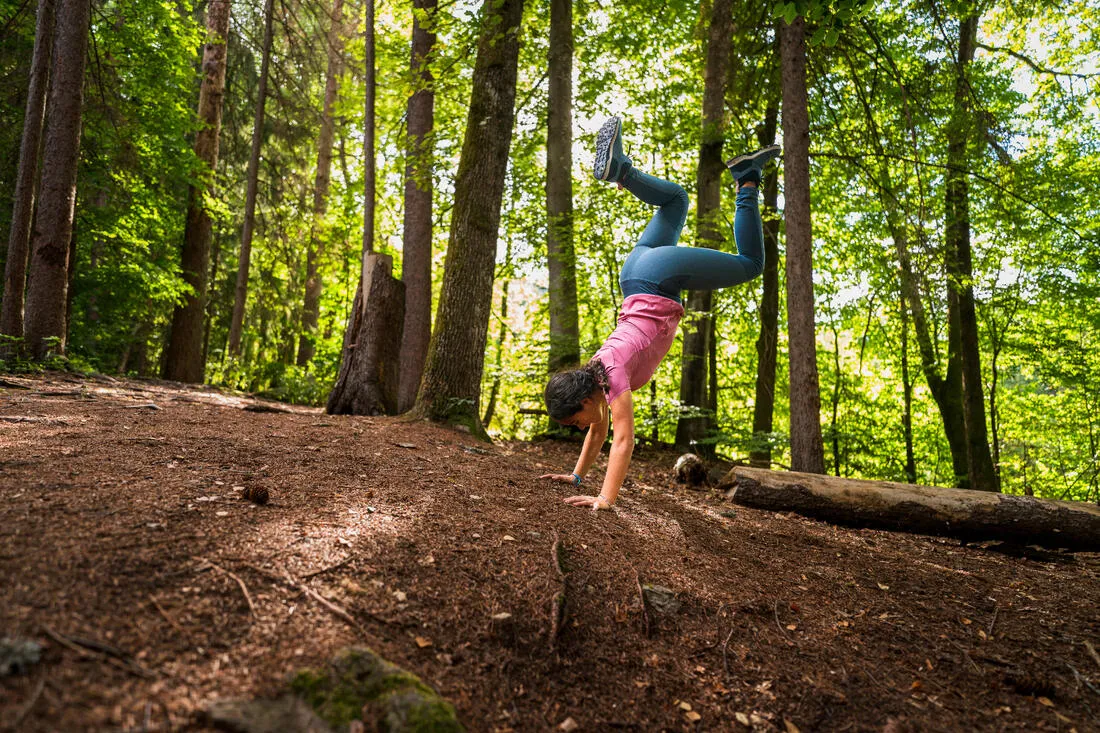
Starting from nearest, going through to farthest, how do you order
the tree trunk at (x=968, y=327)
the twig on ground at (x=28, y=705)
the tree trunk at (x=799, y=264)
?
the twig on ground at (x=28, y=705)
the tree trunk at (x=799, y=264)
the tree trunk at (x=968, y=327)

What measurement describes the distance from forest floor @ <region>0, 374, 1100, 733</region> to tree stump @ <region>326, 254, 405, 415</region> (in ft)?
9.41

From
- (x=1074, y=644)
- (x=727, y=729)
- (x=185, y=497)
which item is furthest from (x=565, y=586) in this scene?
(x=1074, y=644)

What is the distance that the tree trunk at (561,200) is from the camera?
364 inches

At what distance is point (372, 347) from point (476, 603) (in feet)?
17.1

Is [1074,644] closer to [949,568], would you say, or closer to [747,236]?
[949,568]

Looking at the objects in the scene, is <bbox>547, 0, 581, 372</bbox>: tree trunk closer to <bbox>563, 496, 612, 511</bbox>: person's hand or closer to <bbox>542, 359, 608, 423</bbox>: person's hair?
<bbox>542, 359, 608, 423</bbox>: person's hair

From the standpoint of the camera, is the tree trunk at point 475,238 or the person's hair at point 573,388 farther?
the tree trunk at point 475,238

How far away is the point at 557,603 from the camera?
262cm

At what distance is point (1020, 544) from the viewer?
4852 mm

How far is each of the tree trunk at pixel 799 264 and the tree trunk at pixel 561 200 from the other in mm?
3641

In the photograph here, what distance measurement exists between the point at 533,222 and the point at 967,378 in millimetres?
8329

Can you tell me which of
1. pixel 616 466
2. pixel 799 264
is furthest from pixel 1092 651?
pixel 799 264

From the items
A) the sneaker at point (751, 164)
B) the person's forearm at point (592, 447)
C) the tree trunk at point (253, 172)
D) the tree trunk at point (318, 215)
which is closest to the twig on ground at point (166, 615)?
the person's forearm at point (592, 447)

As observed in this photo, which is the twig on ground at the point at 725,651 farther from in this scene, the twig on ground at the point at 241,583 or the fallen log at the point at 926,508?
the fallen log at the point at 926,508
